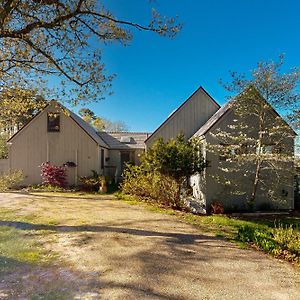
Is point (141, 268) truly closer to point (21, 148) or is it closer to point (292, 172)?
point (292, 172)

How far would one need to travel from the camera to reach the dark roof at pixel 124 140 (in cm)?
2452

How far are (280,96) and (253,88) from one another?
1.19 meters

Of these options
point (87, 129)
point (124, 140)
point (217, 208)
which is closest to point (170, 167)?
point (217, 208)

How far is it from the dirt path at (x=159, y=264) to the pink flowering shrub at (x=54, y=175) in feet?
32.0

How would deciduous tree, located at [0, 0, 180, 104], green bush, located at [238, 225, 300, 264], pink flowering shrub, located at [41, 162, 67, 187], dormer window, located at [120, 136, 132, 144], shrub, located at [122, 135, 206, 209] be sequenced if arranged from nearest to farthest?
green bush, located at [238, 225, 300, 264] → deciduous tree, located at [0, 0, 180, 104] → shrub, located at [122, 135, 206, 209] → pink flowering shrub, located at [41, 162, 67, 187] → dormer window, located at [120, 136, 132, 144]

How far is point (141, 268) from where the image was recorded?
5035 mm

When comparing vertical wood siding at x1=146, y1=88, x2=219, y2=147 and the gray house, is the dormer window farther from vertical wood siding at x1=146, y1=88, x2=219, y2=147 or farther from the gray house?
vertical wood siding at x1=146, y1=88, x2=219, y2=147

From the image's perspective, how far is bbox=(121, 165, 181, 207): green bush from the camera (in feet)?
40.3

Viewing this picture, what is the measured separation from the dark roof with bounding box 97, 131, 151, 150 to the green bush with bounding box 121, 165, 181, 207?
9.00 meters

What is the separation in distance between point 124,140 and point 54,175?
887 cm

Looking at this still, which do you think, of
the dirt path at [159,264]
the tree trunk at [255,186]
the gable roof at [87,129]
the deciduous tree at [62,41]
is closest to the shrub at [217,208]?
the tree trunk at [255,186]

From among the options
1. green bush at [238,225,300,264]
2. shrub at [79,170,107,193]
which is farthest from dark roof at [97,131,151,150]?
green bush at [238,225,300,264]

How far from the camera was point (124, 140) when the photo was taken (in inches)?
1003

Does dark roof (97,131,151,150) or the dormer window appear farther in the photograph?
the dormer window
